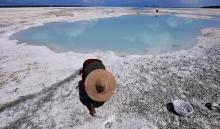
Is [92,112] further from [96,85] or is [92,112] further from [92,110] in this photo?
[96,85]

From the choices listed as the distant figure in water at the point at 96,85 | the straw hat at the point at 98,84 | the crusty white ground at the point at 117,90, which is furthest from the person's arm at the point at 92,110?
the straw hat at the point at 98,84

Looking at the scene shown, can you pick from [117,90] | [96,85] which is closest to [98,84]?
[96,85]

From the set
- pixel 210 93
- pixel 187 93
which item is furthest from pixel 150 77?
pixel 210 93

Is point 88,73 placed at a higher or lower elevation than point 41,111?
higher

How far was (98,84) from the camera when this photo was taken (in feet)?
26.2

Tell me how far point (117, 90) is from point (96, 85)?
6.41 feet

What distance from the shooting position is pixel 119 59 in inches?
552

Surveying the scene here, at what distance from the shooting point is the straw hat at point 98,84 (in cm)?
807

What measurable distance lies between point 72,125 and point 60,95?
2226mm

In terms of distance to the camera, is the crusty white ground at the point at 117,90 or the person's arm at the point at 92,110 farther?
the person's arm at the point at 92,110

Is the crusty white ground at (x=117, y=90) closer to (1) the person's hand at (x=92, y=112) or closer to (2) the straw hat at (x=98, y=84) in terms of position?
(1) the person's hand at (x=92, y=112)

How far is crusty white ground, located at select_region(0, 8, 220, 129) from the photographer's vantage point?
7.69m

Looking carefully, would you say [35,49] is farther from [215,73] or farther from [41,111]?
[215,73]

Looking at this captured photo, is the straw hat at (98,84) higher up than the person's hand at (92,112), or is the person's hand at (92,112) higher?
the straw hat at (98,84)
